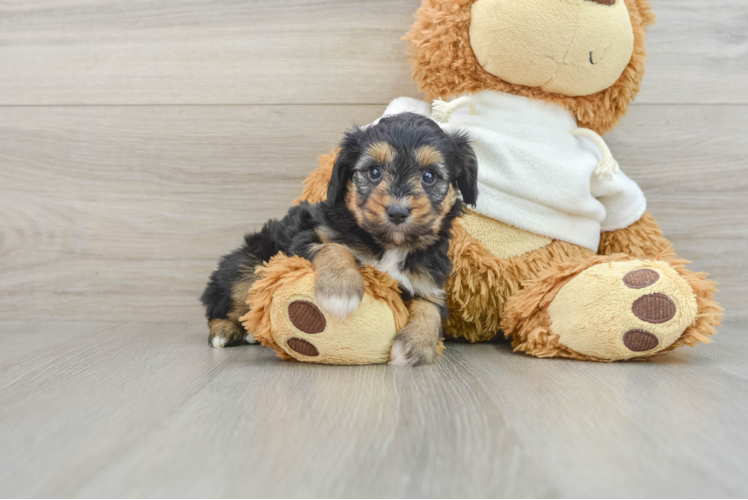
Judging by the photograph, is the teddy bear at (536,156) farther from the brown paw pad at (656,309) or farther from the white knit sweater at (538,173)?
the brown paw pad at (656,309)

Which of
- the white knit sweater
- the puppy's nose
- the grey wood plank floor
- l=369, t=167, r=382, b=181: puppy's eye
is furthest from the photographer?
the white knit sweater

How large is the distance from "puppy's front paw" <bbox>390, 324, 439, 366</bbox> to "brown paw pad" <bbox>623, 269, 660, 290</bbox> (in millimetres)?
581

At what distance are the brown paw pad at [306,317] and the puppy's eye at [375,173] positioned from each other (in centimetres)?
38

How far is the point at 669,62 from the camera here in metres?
2.40

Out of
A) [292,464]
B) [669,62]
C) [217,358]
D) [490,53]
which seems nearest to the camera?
[292,464]

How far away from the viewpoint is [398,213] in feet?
4.71

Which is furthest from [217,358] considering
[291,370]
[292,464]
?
[292,464]

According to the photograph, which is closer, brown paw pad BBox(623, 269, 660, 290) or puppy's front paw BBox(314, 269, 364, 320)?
puppy's front paw BBox(314, 269, 364, 320)

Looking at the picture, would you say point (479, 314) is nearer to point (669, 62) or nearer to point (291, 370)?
point (291, 370)

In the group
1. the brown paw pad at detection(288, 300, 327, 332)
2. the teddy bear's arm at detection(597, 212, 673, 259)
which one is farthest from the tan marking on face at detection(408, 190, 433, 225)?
the teddy bear's arm at detection(597, 212, 673, 259)

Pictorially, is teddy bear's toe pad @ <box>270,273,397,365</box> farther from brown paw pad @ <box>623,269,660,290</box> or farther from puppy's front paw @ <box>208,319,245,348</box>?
brown paw pad @ <box>623,269,660,290</box>

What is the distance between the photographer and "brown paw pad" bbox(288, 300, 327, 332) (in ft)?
4.95

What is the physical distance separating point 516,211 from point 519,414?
97 centimetres

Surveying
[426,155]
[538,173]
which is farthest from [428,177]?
[538,173]
